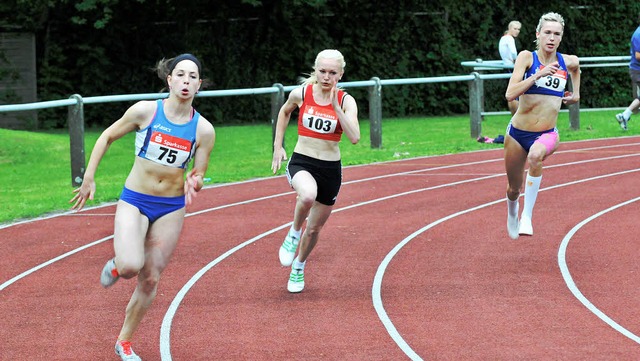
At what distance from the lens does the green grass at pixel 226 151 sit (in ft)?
48.8

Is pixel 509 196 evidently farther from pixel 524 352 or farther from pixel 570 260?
pixel 524 352

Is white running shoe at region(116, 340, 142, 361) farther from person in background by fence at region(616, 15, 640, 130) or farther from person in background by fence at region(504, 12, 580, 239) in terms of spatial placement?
person in background by fence at region(616, 15, 640, 130)

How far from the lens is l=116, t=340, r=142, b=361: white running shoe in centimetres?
696

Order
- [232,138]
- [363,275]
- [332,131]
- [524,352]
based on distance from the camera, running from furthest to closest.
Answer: [232,138]
[363,275]
[332,131]
[524,352]

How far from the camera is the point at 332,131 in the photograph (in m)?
9.14

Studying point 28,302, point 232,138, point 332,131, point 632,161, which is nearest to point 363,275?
point 332,131

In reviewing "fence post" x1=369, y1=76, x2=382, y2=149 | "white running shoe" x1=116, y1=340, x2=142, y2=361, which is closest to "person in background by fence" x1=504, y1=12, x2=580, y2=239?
"white running shoe" x1=116, y1=340, x2=142, y2=361

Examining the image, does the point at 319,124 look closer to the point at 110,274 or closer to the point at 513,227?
the point at 110,274

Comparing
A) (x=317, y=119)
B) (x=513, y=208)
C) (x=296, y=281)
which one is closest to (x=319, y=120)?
(x=317, y=119)

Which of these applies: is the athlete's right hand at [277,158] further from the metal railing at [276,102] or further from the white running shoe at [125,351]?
the metal railing at [276,102]

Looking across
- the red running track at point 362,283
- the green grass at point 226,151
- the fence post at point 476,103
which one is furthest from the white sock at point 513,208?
the fence post at point 476,103

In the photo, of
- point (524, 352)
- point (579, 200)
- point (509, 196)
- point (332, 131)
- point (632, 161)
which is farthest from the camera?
point (632, 161)

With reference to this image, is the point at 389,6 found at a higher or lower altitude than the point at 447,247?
higher

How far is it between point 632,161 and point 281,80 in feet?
35.1
